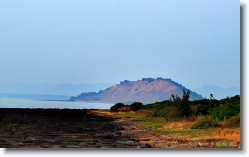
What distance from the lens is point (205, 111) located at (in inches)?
1241

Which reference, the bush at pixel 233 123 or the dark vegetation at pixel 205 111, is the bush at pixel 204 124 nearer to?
the dark vegetation at pixel 205 111

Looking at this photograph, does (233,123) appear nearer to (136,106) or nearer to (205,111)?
(205,111)

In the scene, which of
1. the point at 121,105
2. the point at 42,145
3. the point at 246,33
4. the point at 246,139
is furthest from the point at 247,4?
the point at 121,105

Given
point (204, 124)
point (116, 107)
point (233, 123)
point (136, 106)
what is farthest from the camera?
point (116, 107)

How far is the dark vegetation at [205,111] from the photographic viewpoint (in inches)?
874

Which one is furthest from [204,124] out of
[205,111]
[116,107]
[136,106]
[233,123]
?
[116,107]

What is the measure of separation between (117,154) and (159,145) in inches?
95.9

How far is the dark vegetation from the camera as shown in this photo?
22.2 metres

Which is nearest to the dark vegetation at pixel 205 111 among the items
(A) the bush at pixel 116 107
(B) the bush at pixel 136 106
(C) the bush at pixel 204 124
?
(C) the bush at pixel 204 124

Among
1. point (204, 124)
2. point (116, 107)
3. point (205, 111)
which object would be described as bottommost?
point (204, 124)

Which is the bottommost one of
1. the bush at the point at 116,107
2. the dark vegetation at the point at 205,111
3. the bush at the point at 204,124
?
the bush at the point at 204,124

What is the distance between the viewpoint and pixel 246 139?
1439 centimetres

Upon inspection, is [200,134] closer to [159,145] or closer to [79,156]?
[159,145]

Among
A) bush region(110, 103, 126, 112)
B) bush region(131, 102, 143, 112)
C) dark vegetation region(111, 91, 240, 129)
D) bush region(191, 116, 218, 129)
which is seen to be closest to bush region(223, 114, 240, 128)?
dark vegetation region(111, 91, 240, 129)
